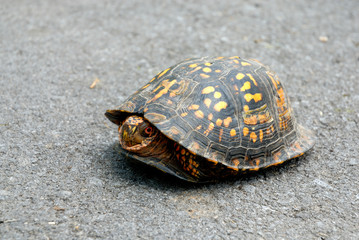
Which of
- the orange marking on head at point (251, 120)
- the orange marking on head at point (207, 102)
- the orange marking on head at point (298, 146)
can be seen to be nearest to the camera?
the orange marking on head at point (207, 102)

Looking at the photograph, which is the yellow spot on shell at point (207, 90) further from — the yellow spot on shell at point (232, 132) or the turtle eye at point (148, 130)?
the turtle eye at point (148, 130)

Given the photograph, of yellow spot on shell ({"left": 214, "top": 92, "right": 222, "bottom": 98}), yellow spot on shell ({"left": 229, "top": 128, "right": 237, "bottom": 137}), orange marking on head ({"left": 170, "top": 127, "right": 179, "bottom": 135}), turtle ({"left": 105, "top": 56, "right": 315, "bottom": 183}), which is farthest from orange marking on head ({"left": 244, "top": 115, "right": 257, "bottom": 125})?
orange marking on head ({"left": 170, "top": 127, "right": 179, "bottom": 135})

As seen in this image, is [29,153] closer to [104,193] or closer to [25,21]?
[104,193]

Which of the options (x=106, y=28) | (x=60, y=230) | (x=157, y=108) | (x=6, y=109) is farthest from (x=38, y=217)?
(x=106, y=28)

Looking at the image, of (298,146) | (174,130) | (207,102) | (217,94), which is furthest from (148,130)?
(298,146)

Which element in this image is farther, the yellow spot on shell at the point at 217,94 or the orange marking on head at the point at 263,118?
the orange marking on head at the point at 263,118

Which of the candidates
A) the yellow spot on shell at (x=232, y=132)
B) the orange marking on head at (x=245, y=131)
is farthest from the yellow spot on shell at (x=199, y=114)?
the orange marking on head at (x=245, y=131)

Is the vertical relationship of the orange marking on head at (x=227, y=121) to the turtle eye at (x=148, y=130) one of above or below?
below
